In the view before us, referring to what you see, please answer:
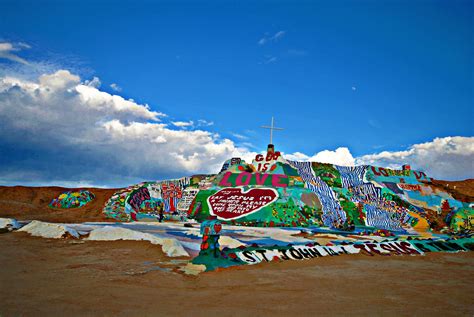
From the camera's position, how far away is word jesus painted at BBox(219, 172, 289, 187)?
72.2 feet

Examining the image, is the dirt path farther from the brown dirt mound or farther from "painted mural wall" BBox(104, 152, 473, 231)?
the brown dirt mound

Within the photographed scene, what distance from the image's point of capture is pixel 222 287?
556 cm

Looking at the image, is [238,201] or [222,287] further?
[238,201]

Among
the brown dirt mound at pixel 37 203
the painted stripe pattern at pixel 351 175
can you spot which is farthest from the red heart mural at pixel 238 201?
the brown dirt mound at pixel 37 203

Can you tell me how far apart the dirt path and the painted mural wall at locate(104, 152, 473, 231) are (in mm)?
10593

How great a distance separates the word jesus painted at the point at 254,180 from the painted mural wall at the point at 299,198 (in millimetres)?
65

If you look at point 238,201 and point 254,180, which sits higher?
point 254,180

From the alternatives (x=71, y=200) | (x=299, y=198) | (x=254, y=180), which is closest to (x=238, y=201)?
(x=254, y=180)

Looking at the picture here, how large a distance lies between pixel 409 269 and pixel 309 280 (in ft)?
10.2

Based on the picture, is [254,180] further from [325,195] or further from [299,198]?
[325,195]

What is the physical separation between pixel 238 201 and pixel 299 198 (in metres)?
3.65

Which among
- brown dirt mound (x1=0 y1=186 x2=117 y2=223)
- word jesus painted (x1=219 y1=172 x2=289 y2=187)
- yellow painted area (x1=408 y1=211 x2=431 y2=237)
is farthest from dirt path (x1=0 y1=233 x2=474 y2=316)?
brown dirt mound (x1=0 y1=186 x2=117 y2=223)

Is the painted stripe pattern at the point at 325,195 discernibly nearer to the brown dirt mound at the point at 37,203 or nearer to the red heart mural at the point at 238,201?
the red heart mural at the point at 238,201

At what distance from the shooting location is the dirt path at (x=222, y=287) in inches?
173
